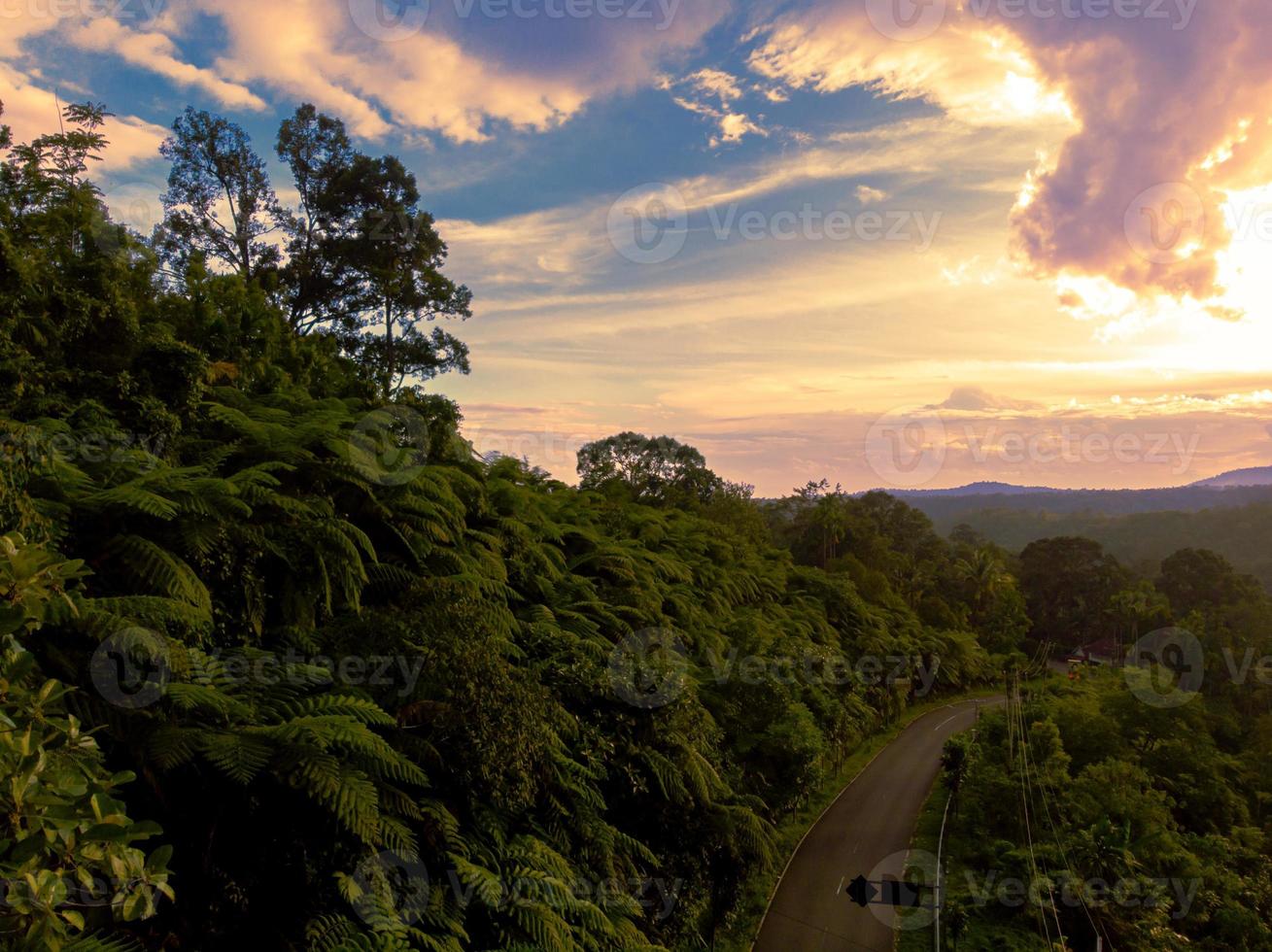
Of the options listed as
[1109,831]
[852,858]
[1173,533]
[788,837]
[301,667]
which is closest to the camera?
[301,667]

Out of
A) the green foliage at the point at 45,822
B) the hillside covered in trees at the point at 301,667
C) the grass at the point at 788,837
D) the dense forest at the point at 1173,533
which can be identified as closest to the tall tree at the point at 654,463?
the grass at the point at 788,837

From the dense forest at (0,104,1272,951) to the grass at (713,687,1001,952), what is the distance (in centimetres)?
134

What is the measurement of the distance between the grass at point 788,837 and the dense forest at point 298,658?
1338 millimetres

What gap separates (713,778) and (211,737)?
6.29 m

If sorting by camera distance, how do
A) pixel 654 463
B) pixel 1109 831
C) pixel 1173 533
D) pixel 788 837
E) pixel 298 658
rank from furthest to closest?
pixel 1173 533, pixel 654 463, pixel 788 837, pixel 1109 831, pixel 298 658

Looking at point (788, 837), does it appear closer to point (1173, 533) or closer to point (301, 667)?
point (301, 667)

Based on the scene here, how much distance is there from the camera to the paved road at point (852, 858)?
13.1 m

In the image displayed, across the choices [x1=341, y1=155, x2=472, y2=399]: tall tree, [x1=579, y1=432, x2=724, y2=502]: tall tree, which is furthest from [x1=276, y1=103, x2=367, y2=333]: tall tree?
[x1=579, y1=432, x2=724, y2=502]: tall tree

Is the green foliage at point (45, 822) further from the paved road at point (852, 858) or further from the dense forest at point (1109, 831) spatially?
Result: the paved road at point (852, 858)

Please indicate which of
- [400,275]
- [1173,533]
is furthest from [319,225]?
[1173,533]

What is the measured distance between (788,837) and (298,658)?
46.6 ft

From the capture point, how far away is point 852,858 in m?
16.3

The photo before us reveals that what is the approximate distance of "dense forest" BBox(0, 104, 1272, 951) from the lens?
12.7 ft

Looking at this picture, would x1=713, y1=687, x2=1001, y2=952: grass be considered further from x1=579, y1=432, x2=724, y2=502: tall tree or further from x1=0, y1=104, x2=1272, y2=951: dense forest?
x1=579, y1=432, x2=724, y2=502: tall tree
